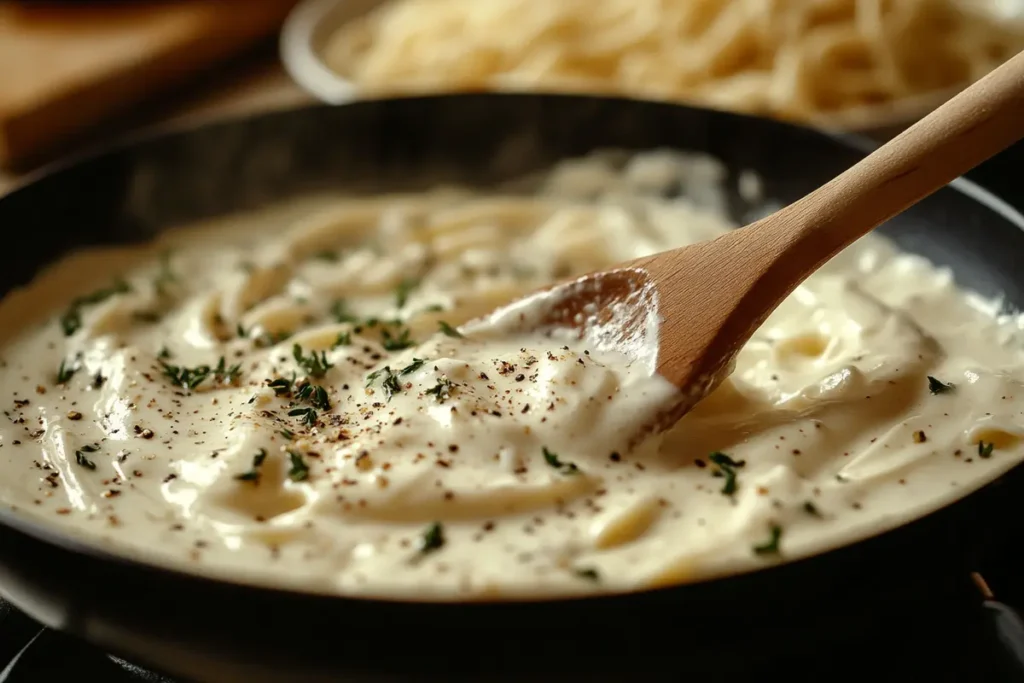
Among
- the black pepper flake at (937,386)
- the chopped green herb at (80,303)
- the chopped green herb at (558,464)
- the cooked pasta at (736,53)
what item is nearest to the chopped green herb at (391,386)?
the chopped green herb at (558,464)

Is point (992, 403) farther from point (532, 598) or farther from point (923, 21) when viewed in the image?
point (923, 21)

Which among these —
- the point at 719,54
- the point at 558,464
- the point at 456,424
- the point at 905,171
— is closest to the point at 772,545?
the point at 558,464

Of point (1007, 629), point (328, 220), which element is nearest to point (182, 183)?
point (328, 220)

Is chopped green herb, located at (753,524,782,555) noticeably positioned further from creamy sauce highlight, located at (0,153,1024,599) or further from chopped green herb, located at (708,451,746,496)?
chopped green herb, located at (708,451,746,496)

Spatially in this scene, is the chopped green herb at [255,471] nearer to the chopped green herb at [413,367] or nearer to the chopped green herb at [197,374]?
the chopped green herb at [413,367]

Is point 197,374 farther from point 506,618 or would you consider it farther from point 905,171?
point 905,171
